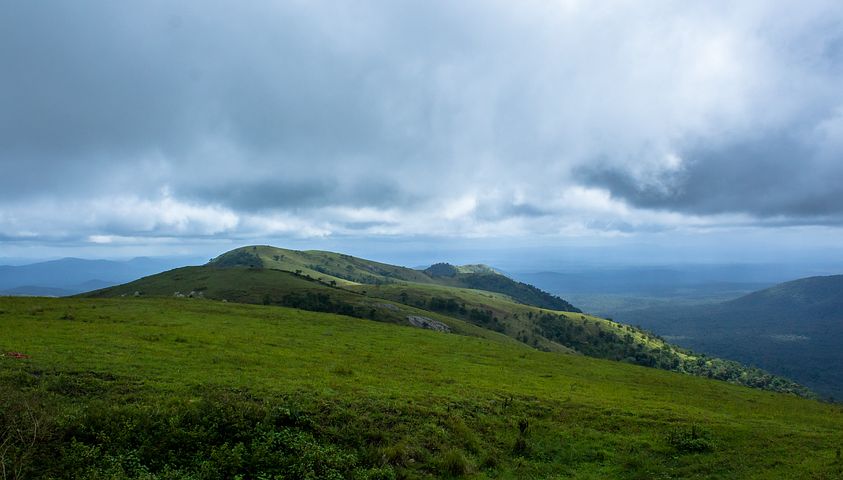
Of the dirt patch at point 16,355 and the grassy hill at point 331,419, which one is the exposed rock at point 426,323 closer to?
the grassy hill at point 331,419

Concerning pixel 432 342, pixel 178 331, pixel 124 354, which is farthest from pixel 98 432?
pixel 432 342

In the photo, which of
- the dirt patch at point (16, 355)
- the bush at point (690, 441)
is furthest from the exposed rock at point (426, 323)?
the dirt patch at point (16, 355)

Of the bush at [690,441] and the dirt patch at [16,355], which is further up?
the dirt patch at [16,355]

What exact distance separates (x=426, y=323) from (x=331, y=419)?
91.8 meters

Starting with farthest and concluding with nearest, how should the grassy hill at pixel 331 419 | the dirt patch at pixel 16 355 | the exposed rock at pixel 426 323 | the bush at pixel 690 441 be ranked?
the exposed rock at pixel 426 323 → the dirt patch at pixel 16 355 → the bush at pixel 690 441 → the grassy hill at pixel 331 419

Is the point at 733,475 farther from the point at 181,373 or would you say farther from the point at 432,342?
the point at 432,342

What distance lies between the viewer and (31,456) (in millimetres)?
14273

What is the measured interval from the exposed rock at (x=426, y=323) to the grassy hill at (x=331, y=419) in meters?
69.4

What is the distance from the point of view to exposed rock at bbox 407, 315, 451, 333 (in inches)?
4309

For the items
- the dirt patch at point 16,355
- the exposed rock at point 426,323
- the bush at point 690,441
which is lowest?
the exposed rock at point 426,323

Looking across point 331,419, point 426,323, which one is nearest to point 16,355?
point 331,419

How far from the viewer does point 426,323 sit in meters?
111

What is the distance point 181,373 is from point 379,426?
12.8 metres

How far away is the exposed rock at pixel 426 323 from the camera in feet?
359
